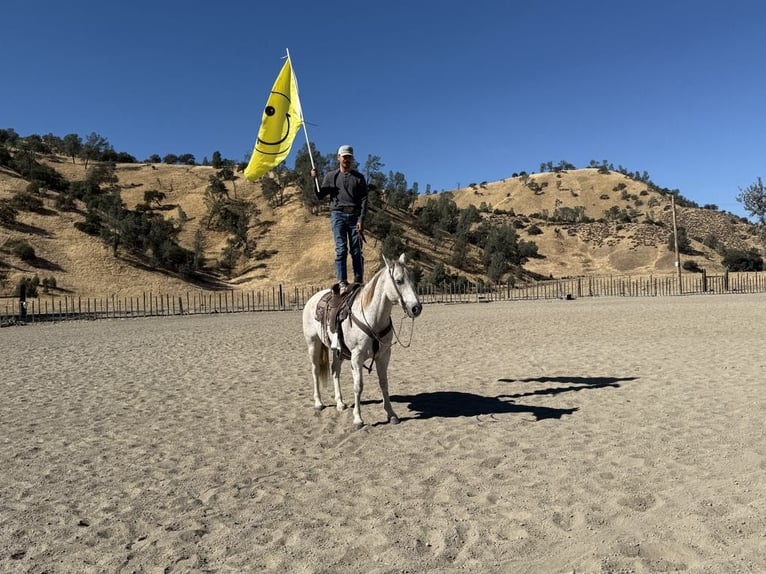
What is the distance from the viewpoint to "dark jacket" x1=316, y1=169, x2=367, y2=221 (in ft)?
25.9

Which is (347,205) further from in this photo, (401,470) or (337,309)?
(401,470)

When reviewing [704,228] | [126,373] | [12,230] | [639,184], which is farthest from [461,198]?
[126,373]

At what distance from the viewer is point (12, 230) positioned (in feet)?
146

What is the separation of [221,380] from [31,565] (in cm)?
700

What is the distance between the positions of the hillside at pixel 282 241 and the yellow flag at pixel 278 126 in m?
34.3

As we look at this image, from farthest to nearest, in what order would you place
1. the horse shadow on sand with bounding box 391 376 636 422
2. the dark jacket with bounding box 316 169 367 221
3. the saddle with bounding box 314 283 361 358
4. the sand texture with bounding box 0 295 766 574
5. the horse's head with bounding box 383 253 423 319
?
the dark jacket with bounding box 316 169 367 221, the horse shadow on sand with bounding box 391 376 636 422, the saddle with bounding box 314 283 361 358, the horse's head with bounding box 383 253 423 319, the sand texture with bounding box 0 295 766 574

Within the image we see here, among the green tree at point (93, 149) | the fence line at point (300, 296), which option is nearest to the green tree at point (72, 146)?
the green tree at point (93, 149)

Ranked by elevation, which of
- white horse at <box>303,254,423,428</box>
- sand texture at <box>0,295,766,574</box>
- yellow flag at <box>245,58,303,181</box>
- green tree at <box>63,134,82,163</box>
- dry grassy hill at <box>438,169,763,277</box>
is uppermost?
green tree at <box>63,134,82,163</box>

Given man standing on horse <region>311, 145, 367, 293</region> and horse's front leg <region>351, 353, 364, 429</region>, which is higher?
man standing on horse <region>311, 145, 367, 293</region>

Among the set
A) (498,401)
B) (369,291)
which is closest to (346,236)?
(369,291)

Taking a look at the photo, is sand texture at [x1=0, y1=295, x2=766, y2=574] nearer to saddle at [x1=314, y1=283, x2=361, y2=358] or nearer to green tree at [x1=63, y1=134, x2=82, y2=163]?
saddle at [x1=314, y1=283, x2=361, y2=358]

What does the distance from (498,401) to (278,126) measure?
5654 mm

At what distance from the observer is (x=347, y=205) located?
26.0 feet

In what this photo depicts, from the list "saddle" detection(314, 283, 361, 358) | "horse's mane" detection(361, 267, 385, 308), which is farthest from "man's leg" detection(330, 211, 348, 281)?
"horse's mane" detection(361, 267, 385, 308)
